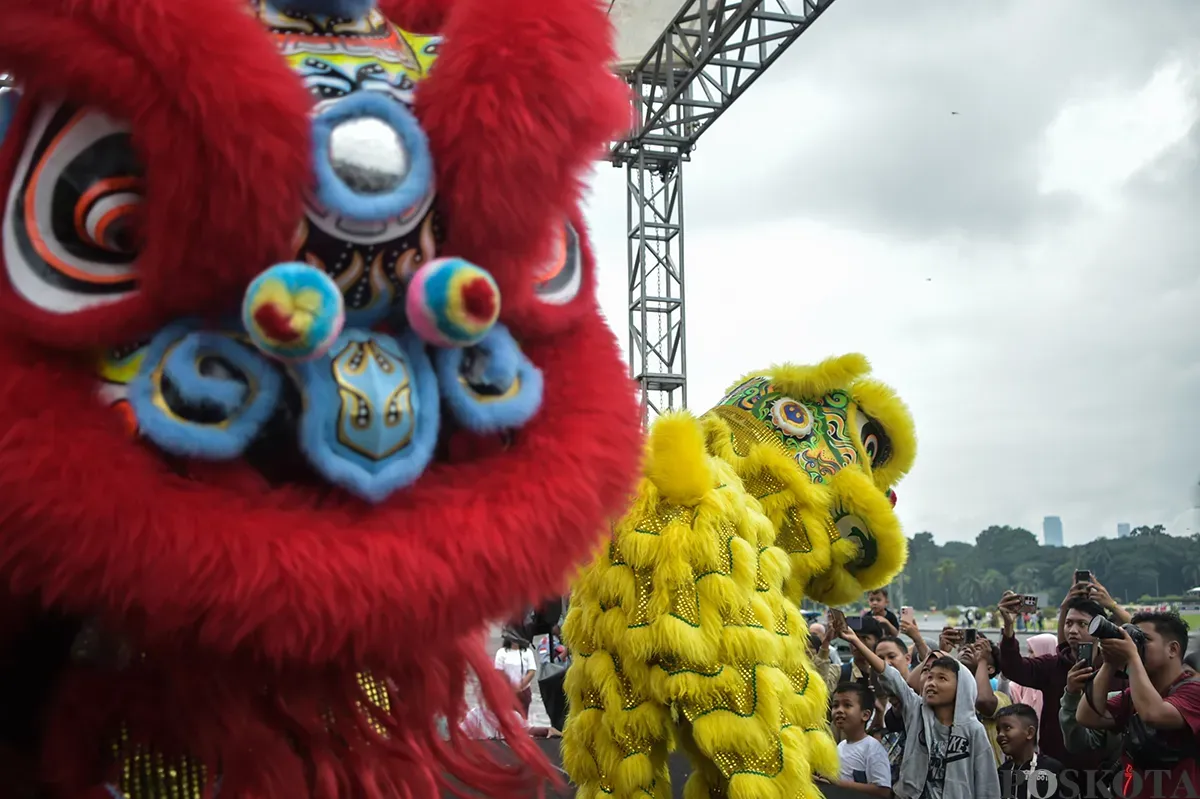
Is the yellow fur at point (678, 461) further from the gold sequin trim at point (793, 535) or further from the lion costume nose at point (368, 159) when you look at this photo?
the lion costume nose at point (368, 159)

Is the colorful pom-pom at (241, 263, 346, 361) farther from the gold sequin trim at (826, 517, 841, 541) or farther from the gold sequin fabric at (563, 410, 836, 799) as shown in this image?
the gold sequin trim at (826, 517, 841, 541)

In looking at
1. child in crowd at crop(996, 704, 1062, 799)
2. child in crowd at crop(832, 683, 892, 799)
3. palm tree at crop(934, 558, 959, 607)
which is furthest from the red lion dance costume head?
palm tree at crop(934, 558, 959, 607)

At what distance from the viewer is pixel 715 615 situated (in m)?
2.21

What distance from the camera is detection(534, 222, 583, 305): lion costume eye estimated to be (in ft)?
3.48

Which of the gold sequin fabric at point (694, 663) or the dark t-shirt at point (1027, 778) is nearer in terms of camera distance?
the gold sequin fabric at point (694, 663)

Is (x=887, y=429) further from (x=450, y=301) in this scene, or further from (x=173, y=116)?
(x=173, y=116)

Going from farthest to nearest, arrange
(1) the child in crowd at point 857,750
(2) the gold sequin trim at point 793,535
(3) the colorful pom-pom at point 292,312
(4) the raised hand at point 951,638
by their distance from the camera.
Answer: (4) the raised hand at point 951,638
(1) the child in crowd at point 857,750
(2) the gold sequin trim at point 793,535
(3) the colorful pom-pom at point 292,312

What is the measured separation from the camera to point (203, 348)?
0.88m

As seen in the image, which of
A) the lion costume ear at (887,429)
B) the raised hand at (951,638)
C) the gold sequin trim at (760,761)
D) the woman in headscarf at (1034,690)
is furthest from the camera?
the raised hand at (951,638)

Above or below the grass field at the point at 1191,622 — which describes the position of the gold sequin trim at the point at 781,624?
above

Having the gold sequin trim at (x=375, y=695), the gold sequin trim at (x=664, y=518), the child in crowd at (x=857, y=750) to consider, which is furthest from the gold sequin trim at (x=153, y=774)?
the child in crowd at (x=857, y=750)

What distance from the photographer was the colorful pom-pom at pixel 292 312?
82 cm

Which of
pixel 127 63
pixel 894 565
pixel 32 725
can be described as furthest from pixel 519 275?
pixel 894 565

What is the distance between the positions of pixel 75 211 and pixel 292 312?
22cm
